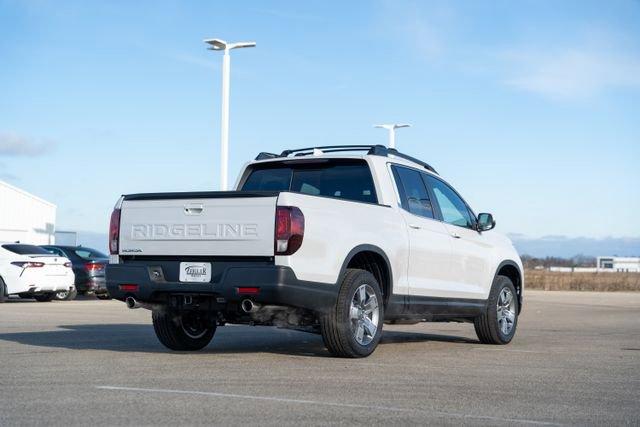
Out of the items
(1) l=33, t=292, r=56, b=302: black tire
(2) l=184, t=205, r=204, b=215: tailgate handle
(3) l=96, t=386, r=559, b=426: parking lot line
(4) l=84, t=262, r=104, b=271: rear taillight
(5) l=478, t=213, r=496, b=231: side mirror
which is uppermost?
(5) l=478, t=213, r=496, b=231: side mirror

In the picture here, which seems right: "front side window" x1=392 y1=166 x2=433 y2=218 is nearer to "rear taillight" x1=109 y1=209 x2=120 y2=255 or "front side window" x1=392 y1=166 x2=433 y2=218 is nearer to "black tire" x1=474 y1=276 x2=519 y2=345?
"black tire" x1=474 y1=276 x2=519 y2=345

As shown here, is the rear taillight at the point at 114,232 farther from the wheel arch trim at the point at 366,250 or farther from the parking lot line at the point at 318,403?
the parking lot line at the point at 318,403

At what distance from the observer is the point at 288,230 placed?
8289 millimetres

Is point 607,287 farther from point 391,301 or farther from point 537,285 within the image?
point 391,301

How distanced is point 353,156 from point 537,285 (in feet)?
137

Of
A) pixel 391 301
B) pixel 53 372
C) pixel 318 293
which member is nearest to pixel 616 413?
pixel 318 293

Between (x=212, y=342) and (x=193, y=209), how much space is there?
9.50 ft

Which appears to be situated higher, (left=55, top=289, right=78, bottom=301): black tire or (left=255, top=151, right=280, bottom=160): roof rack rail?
(left=255, top=151, right=280, bottom=160): roof rack rail

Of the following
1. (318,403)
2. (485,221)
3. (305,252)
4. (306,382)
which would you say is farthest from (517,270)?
(318,403)

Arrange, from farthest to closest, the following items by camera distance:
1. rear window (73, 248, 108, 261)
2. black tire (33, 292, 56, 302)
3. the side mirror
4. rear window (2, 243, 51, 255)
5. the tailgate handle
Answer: rear window (73, 248, 108, 261) → black tire (33, 292, 56, 302) → rear window (2, 243, 51, 255) → the side mirror → the tailgate handle

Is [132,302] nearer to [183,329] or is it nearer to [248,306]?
Answer: [183,329]

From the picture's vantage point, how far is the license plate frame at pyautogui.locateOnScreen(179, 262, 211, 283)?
862 cm

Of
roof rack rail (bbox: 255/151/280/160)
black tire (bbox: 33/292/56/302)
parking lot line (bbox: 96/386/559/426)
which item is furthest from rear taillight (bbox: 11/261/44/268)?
parking lot line (bbox: 96/386/559/426)

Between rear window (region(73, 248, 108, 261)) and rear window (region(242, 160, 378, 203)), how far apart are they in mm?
16200
